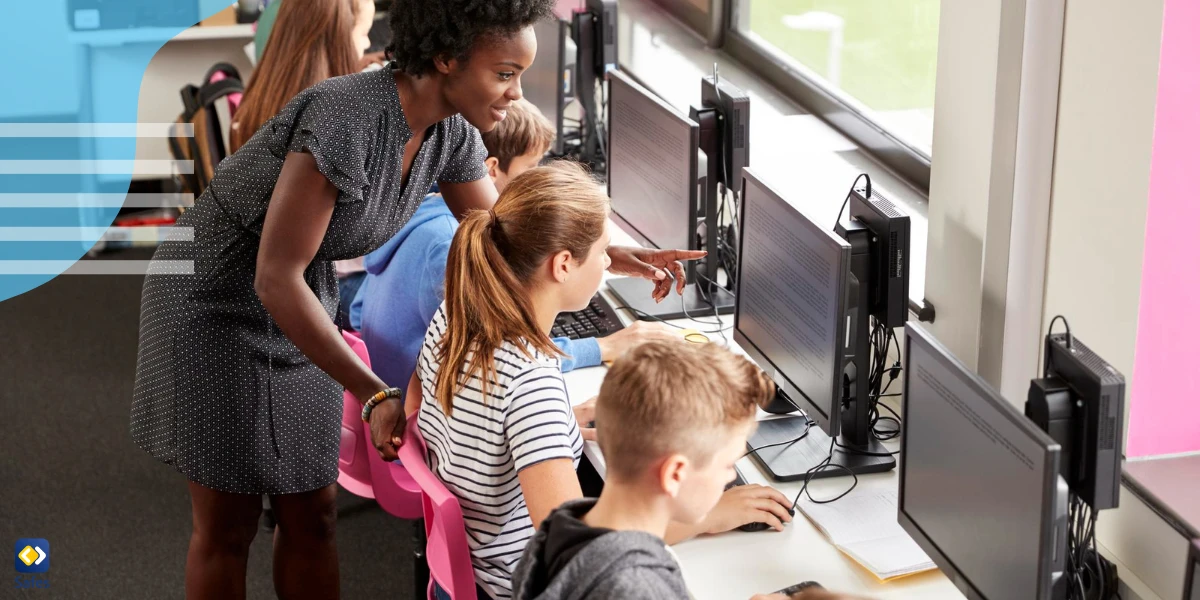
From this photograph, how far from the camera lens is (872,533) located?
202cm

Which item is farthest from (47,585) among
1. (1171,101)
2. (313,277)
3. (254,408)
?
(1171,101)

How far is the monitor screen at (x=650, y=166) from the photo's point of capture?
2760 millimetres

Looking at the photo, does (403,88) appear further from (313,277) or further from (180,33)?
(180,33)

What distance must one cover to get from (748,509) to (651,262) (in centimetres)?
68

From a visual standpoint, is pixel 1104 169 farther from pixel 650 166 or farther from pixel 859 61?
pixel 859 61

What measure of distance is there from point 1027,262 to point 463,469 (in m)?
0.96

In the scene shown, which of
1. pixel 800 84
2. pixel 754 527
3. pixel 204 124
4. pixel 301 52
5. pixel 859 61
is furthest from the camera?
pixel 204 124

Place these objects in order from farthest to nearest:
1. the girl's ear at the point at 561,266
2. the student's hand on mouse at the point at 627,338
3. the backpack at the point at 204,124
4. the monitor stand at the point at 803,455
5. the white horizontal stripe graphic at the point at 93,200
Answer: the white horizontal stripe graphic at the point at 93,200
the backpack at the point at 204,124
the student's hand on mouse at the point at 627,338
the monitor stand at the point at 803,455
the girl's ear at the point at 561,266

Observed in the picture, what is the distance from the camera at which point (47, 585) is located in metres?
3.10


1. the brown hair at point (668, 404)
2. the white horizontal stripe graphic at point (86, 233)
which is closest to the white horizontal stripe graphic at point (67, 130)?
the white horizontal stripe graphic at point (86, 233)

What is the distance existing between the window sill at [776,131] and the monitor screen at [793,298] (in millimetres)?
61

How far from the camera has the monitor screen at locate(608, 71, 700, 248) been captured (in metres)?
2.76

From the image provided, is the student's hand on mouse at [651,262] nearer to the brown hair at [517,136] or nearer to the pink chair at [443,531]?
the brown hair at [517,136]

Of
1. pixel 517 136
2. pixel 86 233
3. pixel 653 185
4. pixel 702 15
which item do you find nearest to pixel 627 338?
pixel 653 185
